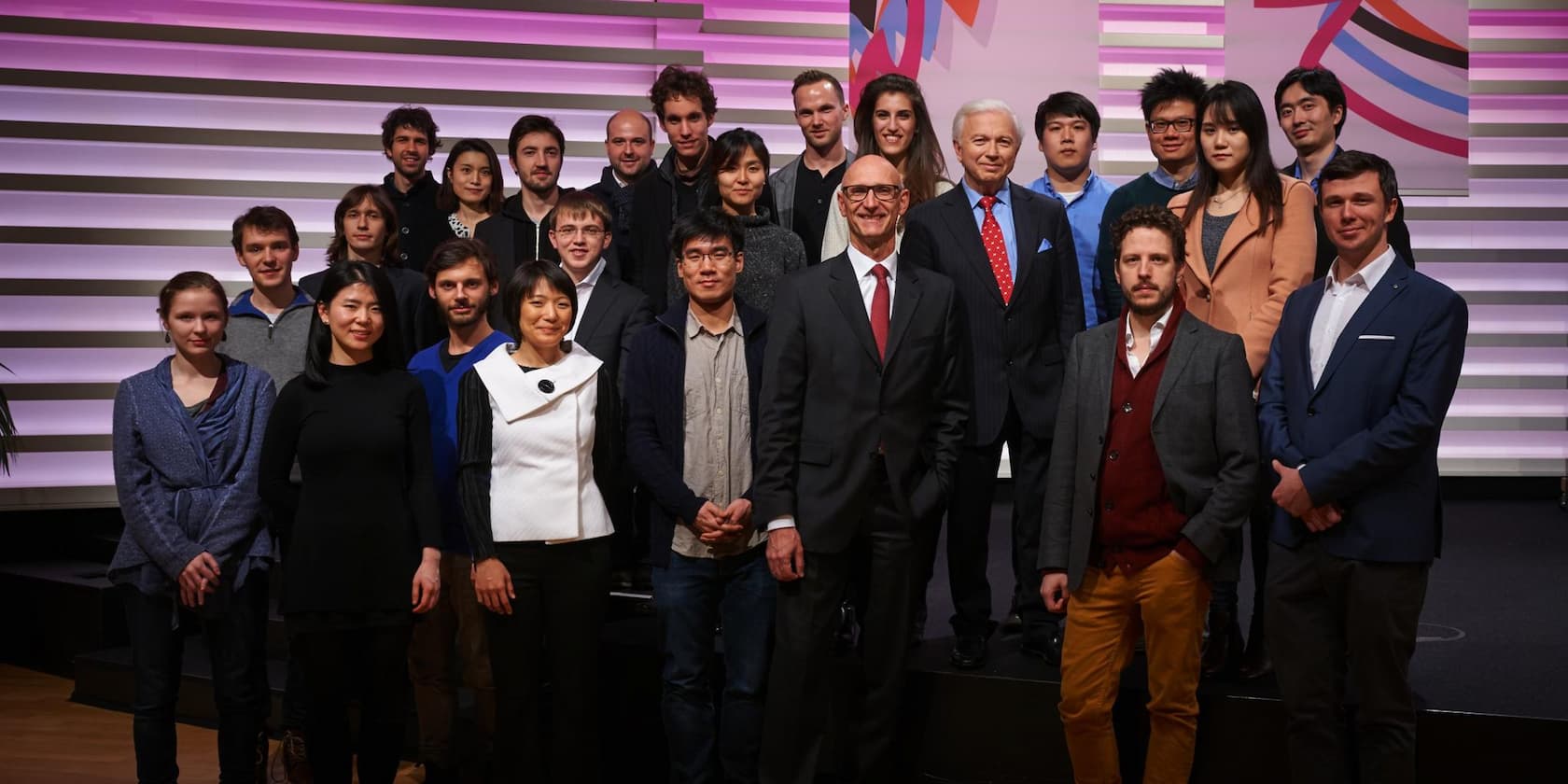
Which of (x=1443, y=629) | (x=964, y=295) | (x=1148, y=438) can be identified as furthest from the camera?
(x=1443, y=629)

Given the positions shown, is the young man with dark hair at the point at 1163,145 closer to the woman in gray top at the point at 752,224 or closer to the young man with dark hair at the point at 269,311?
the woman in gray top at the point at 752,224

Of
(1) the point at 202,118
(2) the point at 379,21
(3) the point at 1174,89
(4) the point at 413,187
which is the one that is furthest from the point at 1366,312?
(1) the point at 202,118

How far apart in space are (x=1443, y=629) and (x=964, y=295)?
5.92ft

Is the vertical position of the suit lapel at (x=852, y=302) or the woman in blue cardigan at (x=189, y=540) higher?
the suit lapel at (x=852, y=302)

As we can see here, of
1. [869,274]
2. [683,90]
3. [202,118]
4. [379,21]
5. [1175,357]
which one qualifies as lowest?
[1175,357]

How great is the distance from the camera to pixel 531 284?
339 cm

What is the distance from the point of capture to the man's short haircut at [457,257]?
3.69m

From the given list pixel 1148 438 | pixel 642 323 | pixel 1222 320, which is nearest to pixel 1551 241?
pixel 1222 320

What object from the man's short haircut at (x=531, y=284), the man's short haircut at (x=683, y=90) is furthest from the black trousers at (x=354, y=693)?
the man's short haircut at (x=683, y=90)

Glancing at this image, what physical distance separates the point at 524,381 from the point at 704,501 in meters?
0.55

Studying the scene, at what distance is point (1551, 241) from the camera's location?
6.63 metres

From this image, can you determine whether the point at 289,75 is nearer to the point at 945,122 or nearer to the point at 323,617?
the point at 945,122

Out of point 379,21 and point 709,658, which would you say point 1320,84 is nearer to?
point 709,658

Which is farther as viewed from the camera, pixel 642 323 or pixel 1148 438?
pixel 642 323
